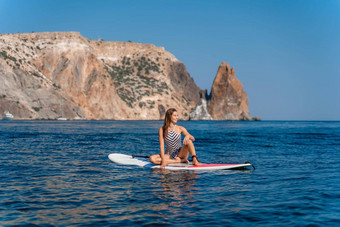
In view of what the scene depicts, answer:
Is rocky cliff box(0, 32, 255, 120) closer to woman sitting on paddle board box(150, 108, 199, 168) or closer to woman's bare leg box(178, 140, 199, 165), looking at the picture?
woman sitting on paddle board box(150, 108, 199, 168)

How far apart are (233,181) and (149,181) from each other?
9.44ft

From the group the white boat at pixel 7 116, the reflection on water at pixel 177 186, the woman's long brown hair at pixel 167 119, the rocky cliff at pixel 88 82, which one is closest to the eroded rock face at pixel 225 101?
the rocky cliff at pixel 88 82

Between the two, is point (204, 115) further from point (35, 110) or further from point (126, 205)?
point (126, 205)

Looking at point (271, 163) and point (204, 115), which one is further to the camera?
point (204, 115)

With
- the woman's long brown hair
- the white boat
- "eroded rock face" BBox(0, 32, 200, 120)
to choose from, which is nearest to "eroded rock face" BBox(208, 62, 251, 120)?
"eroded rock face" BBox(0, 32, 200, 120)

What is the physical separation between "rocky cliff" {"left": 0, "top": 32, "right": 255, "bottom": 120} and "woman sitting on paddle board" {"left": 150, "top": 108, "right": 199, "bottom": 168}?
96.9 metres

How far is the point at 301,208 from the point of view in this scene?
8.80m

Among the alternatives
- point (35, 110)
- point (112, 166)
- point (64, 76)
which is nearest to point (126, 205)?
point (112, 166)

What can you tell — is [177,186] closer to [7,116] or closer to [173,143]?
[173,143]

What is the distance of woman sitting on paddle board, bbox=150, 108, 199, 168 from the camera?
13.8m

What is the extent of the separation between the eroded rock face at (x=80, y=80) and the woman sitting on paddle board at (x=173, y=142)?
96.5 meters

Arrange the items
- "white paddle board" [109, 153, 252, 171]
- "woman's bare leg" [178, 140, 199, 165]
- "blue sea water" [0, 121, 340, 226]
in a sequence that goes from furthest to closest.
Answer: "white paddle board" [109, 153, 252, 171] < "woman's bare leg" [178, 140, 199, 165] < "blue sea water" [0, 121, 340, 226]

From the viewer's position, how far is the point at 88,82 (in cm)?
13138

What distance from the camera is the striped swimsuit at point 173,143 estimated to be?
14.3m
